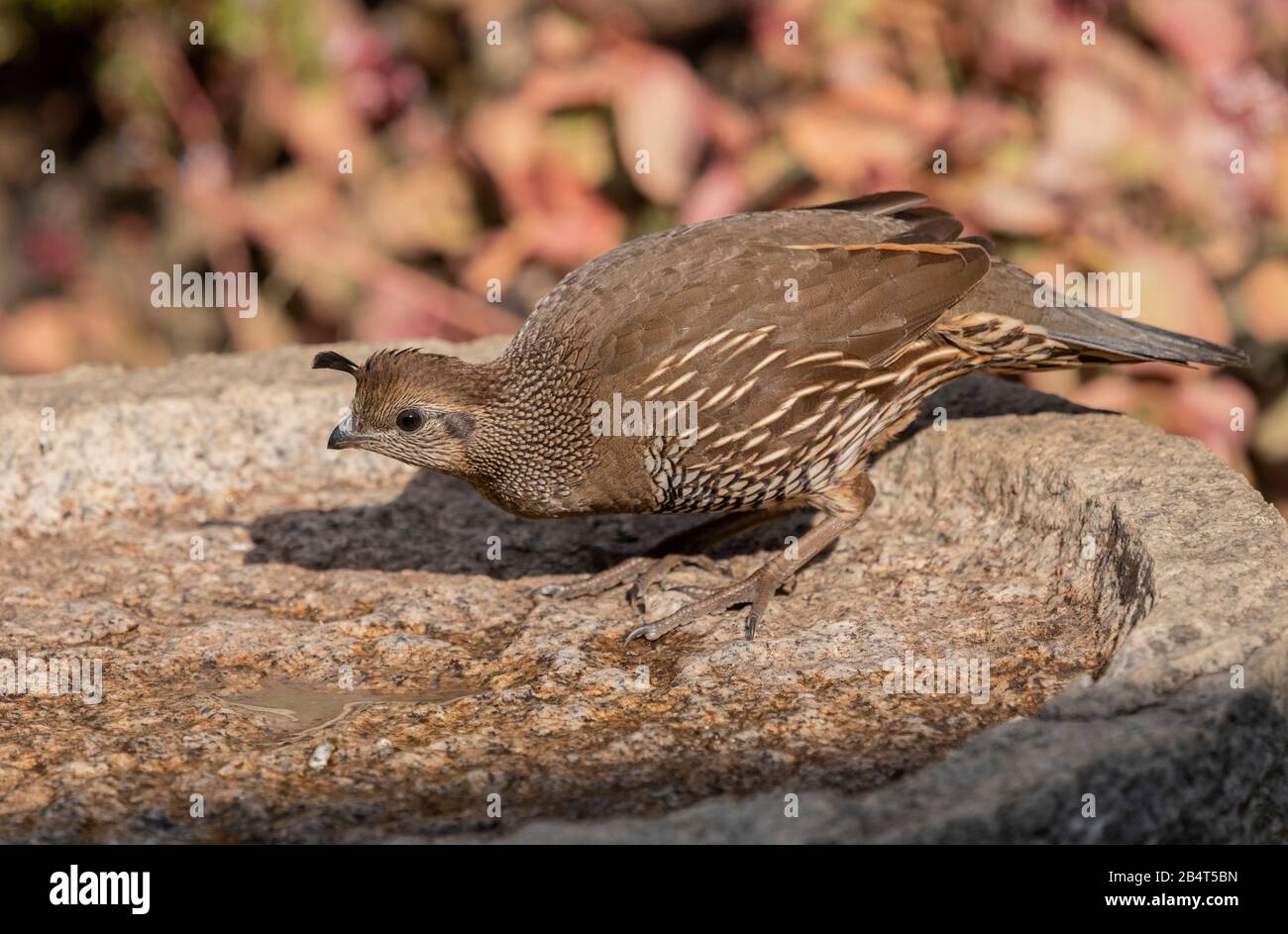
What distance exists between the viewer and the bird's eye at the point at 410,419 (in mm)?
4094

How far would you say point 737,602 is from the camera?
4105 millimetres

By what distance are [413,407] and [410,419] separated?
0.03 metres

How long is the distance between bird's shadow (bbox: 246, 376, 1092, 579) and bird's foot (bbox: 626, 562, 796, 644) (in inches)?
19.4

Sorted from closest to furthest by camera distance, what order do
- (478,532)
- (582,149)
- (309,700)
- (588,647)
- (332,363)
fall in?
(309,700) → (588,647) → (332,363) → (478,532) → (582,149)

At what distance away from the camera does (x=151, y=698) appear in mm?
3740

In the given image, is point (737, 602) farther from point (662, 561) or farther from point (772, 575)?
→ point (662, 561)

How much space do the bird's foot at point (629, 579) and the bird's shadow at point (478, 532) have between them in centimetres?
20

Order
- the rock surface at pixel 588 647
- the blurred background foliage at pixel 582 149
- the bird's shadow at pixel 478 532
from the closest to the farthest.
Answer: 1. the rock surface at pixel 588 647
2. the bird's shadow at pixel 478 532
3. the blurred background foliage at pixel 582 149

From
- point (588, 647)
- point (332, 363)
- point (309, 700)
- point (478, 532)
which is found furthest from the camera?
point (478, 532)

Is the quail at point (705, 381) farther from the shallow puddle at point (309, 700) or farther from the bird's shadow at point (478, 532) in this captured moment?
the shallow puddle at point (309, 700)

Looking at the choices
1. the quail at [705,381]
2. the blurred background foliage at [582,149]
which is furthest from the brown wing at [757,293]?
the blurred background foliage at [582,149]

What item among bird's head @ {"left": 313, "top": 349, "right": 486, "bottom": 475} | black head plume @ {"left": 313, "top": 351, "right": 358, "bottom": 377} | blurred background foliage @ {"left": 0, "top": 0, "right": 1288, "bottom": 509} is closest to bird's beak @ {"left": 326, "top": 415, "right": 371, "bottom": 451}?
bird's head @ {"left": 313, "top": 349, "right": 486, "bottom": 475}

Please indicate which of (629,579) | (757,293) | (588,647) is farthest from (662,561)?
(757,293)

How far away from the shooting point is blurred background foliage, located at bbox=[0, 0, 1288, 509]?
5367 mm
